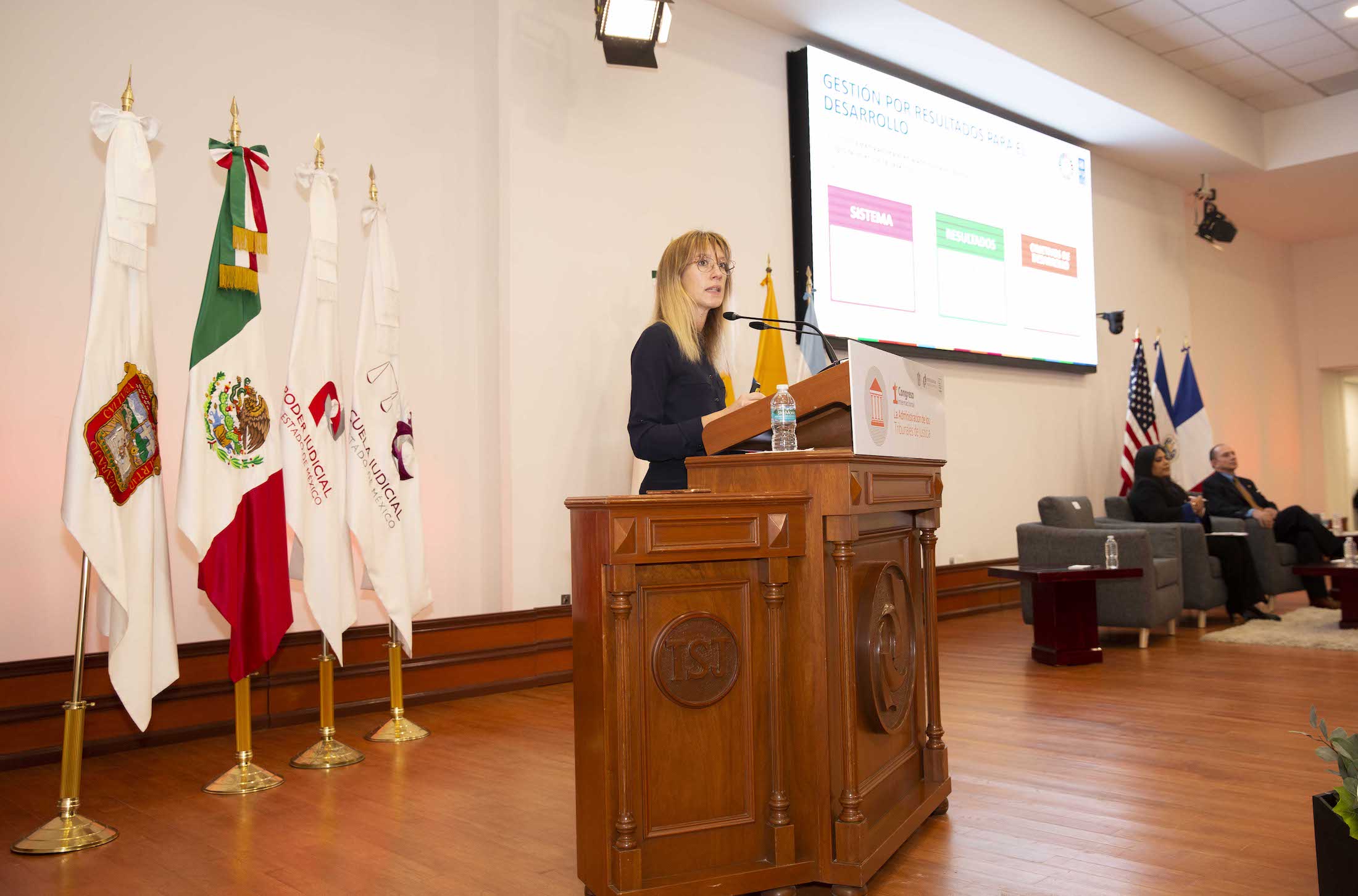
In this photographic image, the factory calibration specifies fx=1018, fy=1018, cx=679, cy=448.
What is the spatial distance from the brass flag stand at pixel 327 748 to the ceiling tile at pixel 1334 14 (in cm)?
822

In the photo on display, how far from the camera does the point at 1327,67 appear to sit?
8.75m

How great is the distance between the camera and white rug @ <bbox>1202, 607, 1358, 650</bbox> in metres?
5.58

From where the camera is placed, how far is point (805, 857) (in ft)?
7.37

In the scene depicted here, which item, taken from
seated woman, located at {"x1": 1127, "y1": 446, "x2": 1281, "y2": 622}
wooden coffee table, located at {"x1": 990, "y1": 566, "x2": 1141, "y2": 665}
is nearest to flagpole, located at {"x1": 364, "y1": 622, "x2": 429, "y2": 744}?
wooden coffee table, located at {"x1": 990, "y1": 566, "x2": 1141, "y2": 665}

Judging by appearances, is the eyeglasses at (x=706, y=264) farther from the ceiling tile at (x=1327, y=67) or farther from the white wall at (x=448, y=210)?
the ceiling tile at (x=1327, y=67)

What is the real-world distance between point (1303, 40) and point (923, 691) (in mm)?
7893

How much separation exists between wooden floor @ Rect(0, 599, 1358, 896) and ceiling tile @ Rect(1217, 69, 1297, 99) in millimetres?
6558

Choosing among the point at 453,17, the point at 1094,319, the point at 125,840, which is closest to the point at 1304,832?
the point at 125,840

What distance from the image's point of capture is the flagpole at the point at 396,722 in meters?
3.96

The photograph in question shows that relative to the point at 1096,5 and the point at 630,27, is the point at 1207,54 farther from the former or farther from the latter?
the point at 630,27

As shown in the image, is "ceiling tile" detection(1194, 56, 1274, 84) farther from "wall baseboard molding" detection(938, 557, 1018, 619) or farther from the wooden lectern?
the wooden lectern

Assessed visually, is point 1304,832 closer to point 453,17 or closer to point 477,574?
point 477,574

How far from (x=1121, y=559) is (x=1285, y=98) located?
6305 millimetres

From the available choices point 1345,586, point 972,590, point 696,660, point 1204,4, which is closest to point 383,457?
point 696,660
